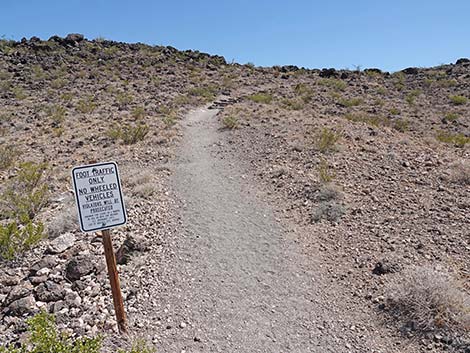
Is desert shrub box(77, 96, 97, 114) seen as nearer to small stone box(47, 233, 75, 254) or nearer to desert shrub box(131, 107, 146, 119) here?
desert shrub box(131, 107, 146, 119)

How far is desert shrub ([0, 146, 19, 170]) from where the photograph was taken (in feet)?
39.4

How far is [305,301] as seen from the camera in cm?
524

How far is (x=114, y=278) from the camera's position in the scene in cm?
429

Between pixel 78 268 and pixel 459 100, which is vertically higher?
pixel 459 100

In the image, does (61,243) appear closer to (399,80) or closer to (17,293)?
(17,293)

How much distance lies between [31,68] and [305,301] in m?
34.4

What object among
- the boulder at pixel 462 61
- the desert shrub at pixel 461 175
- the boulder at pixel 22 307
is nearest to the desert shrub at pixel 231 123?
the desert shrub at pixel 461 175

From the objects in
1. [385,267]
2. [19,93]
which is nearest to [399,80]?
[19,93]

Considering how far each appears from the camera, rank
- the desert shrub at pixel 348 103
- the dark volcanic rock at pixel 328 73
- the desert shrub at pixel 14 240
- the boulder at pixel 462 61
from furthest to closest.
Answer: the boulder at pixel 462 61, the dark volcanic rock at pixel 328 73, the desert shrub at pixel 348 103, the desert shrub at pixel 14 240

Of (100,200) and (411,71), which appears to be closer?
(100,200)

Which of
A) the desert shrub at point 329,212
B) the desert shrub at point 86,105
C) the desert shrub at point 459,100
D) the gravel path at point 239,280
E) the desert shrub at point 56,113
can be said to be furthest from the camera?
the desert shrub at point 459,100

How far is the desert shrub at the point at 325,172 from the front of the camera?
9.39 metres

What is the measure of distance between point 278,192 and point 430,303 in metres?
→ 4.96

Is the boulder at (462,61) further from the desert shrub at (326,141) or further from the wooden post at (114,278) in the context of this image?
the wooden post at (114,278)
